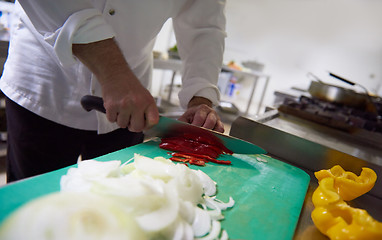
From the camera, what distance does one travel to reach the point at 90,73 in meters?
1.08

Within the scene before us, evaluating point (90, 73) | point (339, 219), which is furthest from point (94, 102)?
point (339, 219)

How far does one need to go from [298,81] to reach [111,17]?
6465 mm

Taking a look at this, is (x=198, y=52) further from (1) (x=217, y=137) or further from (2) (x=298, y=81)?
(2) (x=298, y=81)

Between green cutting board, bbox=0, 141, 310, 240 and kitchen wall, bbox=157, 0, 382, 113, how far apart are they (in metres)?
4.71

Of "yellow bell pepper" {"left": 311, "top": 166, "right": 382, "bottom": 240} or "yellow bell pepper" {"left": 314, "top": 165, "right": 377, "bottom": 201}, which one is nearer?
"yellow bell pepper" {"left": 311, "top": 166, "right": 382, "bottom": 240}

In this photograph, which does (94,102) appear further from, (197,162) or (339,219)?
(339,219)

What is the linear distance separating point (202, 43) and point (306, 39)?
598cm

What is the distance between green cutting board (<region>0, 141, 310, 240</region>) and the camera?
0.60 meters

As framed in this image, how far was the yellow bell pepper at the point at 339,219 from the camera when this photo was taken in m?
0.56

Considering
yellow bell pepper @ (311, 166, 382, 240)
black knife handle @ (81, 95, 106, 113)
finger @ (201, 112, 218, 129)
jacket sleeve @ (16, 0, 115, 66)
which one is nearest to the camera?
yellow bell pepper @ (311, 166, 382, 240)

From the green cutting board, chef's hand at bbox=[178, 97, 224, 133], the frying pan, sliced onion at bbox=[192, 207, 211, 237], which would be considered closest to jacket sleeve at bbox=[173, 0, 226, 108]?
chef's hand at bbox=[178, 97, 224, 133]

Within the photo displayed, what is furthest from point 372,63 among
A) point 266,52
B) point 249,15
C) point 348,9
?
point 249,15

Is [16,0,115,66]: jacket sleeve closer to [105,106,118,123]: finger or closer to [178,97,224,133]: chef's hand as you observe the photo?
[105,106,118,123]: finger

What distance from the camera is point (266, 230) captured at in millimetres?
659
